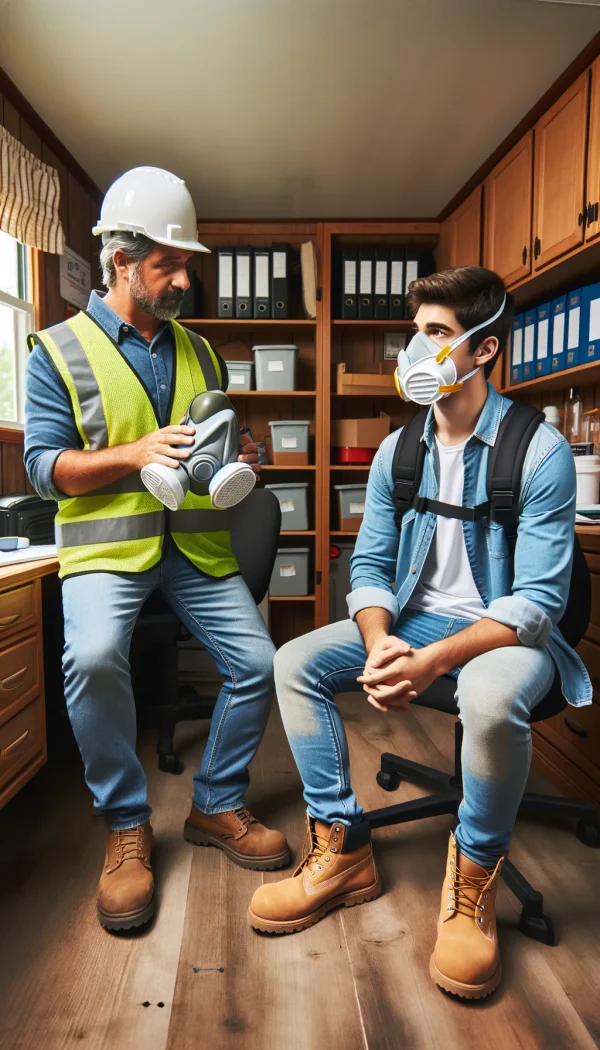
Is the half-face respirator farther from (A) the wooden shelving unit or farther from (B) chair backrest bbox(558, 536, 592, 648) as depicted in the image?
(A) the wooden shelving unit

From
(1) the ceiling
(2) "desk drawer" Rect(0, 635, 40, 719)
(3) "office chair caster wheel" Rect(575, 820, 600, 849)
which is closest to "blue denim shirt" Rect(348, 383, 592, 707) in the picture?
(3) "office chair caster wheel" Rect(575, 820, 600, 849)

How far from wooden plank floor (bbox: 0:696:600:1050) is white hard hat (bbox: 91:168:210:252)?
→ 1.42 metres

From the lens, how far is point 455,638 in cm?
116

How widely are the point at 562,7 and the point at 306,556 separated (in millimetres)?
2291

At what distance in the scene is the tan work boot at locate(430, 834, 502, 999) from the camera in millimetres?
1047

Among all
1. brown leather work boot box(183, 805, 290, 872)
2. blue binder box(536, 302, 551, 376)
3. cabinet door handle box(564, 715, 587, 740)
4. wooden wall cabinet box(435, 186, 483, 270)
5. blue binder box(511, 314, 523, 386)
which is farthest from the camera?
wooden wall cabinet box(435, 186, 483, 270)

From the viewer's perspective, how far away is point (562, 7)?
1.84 meters

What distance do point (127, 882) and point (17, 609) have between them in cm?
Result: 63

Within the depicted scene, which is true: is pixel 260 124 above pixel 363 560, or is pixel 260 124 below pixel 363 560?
above

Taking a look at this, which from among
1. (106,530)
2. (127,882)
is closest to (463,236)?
(106,530)

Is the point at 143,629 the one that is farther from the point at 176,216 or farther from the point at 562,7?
the point at 562,7

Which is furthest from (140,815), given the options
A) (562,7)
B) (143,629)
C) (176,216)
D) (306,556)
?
(562,7)

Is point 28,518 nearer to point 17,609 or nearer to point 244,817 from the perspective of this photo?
point 17,609

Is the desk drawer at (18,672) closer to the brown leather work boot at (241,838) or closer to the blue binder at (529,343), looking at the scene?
the brown leather work boot at (241,838)
